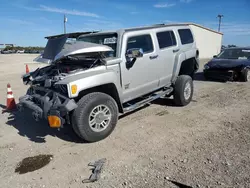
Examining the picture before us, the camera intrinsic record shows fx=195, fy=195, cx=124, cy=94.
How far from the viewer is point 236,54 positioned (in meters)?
9.66

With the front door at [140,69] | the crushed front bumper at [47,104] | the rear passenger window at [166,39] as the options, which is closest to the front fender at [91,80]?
the crushed front bumper at [47,104]

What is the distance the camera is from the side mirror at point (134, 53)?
3.84m

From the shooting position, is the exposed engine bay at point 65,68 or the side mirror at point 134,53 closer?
the exposed engine bay at point 65,68

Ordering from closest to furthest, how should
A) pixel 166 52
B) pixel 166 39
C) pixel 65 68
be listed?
pixel 65 68 < pixel 166 52 < pixel 166 39

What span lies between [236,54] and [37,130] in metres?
9.57

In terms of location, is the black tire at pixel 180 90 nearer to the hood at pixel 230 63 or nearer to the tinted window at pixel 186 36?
the tinted window at pixel 186 36

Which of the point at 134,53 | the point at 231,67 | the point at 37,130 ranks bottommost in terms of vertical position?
the point at 37,130

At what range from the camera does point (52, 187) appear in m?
2.54

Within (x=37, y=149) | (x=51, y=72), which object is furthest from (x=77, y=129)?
(x=51, y=72)

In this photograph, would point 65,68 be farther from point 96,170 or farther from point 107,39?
point 96,170

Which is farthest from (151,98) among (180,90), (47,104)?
(47,104)

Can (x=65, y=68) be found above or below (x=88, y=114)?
above

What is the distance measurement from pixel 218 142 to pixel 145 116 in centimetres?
184

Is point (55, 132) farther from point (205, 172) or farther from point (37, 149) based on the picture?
point (205, 172)
